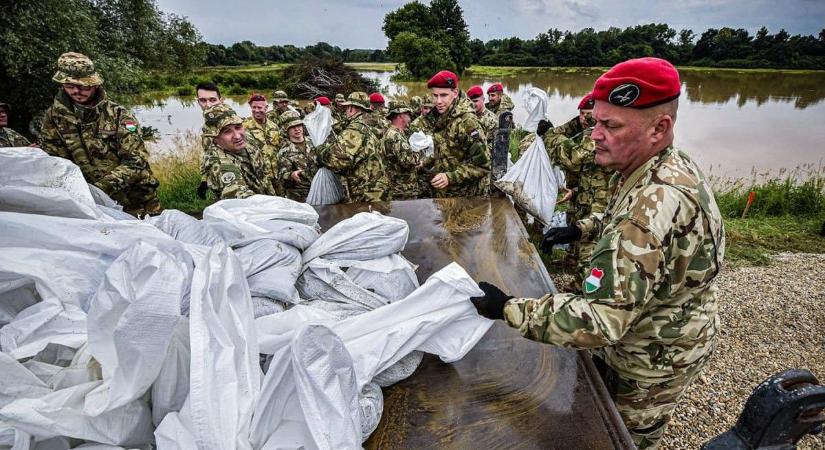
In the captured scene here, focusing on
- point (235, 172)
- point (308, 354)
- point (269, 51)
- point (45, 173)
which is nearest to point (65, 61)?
point (235, 172)

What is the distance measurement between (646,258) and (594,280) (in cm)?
17

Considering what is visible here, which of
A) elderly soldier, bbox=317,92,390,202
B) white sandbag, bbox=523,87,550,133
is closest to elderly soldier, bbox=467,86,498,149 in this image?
white sandbag, bbox=523,87,550,133

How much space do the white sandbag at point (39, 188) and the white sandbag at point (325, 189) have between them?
241 cm

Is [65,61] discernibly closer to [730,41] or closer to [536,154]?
[536,154]

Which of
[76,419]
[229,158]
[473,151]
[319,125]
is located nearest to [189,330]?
[76,419]

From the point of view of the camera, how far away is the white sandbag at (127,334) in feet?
3.18

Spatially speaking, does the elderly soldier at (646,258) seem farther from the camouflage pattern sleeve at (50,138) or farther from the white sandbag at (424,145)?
the camouflage pattern sleeve at (50,138)

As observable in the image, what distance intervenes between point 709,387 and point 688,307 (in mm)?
2335

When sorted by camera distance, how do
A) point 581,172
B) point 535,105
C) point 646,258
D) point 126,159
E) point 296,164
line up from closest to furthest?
point 646,258 < point 126,159 < point 581,172 < point 296,164 < point 535,105

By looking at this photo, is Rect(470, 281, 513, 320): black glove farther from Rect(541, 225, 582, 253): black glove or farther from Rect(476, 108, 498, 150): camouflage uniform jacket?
Rect(476, 108, 498, 150): camouflage uniform jacket

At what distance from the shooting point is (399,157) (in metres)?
5.08

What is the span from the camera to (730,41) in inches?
1508

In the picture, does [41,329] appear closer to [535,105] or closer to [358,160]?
[358,160]

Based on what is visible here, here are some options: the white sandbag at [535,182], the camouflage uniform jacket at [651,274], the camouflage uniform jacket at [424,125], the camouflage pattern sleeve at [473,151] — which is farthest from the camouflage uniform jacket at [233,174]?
the camouflage uniform jacket at [424,125]
